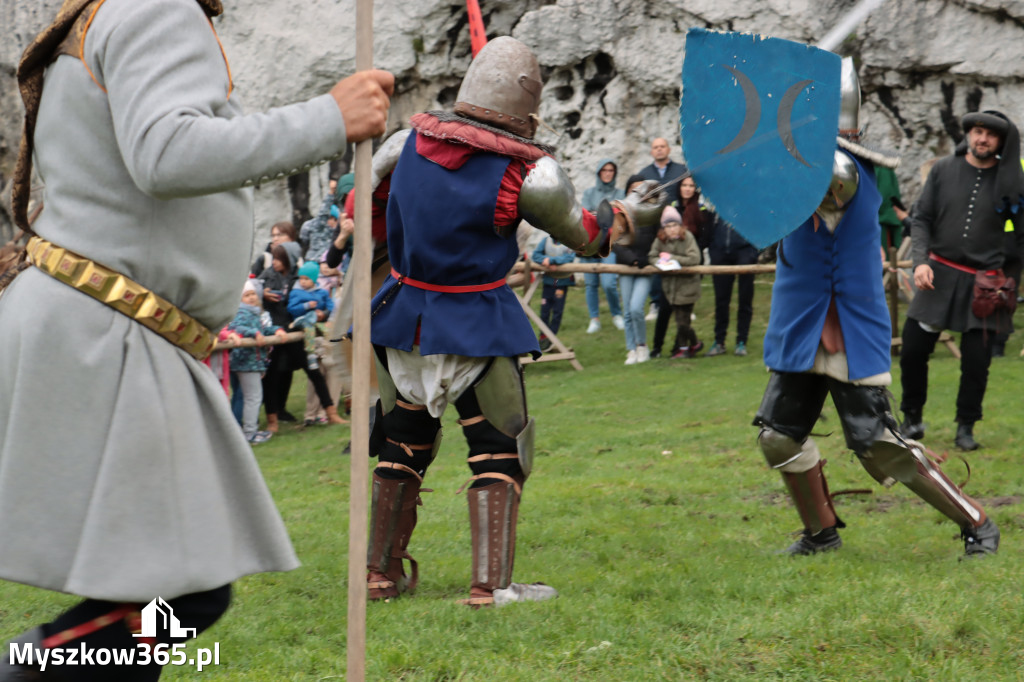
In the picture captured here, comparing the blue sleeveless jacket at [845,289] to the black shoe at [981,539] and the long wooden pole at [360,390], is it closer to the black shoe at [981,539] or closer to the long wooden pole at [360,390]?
the black shoe at [981,539]

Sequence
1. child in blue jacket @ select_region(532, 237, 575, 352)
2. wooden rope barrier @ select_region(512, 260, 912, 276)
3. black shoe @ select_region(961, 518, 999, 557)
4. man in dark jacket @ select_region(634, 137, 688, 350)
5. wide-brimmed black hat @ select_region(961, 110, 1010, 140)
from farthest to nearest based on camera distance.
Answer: child in blue jacket @ select_region(532, 237, 575, 352) → wooden rope barrier @ select_region(512, 260, 912, 276) → man in dark jacket @ select_region(634, 137, 688, 350) → wide-brimmed black hat @ select_region(961, 110, 1010, 140) → black shoe @ select_region(961, 518, 999, 557)

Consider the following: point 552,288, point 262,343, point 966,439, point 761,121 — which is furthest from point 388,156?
point 552,288

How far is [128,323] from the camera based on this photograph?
79.5 inches

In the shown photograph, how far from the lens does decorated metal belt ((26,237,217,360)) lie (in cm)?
200

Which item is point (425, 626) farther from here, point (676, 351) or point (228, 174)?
point (676, 351)

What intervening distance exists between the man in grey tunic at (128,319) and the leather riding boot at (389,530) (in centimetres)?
182

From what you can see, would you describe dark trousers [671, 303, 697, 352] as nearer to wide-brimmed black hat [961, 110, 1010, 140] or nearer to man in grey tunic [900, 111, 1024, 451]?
man in grey tunic [900, 111, 1024, 451]

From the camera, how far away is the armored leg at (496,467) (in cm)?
375

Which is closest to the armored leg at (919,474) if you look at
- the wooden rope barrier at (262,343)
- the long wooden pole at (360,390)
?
the long wooden pole at (360,390)

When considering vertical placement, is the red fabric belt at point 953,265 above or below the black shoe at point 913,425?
above

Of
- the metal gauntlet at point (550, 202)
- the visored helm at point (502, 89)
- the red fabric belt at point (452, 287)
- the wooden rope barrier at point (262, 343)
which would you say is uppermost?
the visored helm at point (502, 89)

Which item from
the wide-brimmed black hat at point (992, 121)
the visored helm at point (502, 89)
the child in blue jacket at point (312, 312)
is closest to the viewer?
the visored helm at point (502, 89)

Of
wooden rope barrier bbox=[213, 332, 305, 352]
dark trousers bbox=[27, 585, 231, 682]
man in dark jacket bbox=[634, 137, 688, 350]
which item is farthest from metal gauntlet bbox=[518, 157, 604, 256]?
man in dark jacket bbox=[634, 137, 688, 350]

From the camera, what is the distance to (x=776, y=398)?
4.27m
